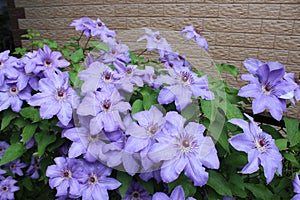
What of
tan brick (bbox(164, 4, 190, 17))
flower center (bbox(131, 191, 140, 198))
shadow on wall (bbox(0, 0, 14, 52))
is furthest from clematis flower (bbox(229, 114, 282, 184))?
shadow on wall (bbox(0, 0, 14, 52))

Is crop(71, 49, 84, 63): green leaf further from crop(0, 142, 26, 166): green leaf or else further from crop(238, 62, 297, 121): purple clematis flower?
crop(238, 62, 297, 121): purple clematis flower

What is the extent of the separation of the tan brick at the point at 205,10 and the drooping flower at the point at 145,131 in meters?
1.99

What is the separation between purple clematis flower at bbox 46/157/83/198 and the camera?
815 mm

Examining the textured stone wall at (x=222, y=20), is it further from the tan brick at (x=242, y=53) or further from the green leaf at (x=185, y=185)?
the green leaf at (x=185, y=185)

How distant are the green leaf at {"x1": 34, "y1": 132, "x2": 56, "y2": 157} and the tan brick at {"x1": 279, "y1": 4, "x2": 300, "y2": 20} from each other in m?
2.03

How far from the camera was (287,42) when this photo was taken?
2.38 meters

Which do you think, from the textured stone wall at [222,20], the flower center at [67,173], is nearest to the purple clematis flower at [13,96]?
the flower center at [67,173]

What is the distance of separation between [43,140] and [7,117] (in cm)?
16

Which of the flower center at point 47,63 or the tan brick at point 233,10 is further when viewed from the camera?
the tan brick at point 233,10

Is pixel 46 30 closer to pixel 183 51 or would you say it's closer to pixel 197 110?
pixel 183 51

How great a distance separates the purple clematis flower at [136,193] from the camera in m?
0.82

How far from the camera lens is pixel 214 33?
→ 8.42 ft

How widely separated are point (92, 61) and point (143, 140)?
271 millimetres

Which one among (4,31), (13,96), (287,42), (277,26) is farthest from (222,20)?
(4,31)
